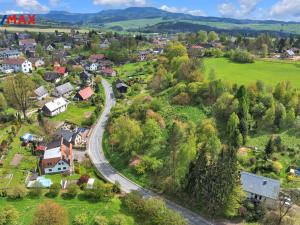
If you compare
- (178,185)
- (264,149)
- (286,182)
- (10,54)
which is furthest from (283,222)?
(10,54)

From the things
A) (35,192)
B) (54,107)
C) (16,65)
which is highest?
(16,65)

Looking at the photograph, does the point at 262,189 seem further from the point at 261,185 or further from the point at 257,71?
the point at 257,71

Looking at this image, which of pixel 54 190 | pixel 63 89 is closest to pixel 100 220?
pixel 54 190

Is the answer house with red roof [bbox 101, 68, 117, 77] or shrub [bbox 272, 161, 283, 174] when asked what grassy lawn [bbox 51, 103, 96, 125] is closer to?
house with red roof [bbox 101, 68, 117, 77]

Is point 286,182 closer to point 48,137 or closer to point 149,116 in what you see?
point 149,116

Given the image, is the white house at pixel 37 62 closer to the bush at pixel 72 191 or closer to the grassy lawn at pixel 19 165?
the grassy lawn at pixel 19 165
